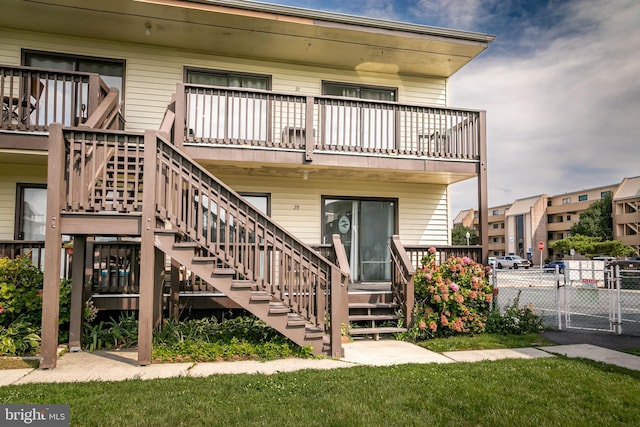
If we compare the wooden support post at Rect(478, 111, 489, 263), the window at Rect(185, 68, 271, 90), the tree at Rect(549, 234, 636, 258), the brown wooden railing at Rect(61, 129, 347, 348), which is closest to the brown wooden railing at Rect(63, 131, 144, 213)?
the brown wooden railing at Rect(61, 129, 347, 348)

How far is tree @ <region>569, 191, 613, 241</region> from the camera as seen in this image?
52.8 meters

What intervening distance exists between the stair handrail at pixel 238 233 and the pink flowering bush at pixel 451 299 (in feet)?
6.80

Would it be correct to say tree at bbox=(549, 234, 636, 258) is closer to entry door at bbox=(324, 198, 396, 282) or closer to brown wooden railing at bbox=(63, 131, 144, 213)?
entry door at bbox=(324, 198, 396, 282)

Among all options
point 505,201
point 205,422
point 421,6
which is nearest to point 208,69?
point 421,6

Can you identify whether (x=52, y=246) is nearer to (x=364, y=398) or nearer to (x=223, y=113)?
(x=364, y=398)

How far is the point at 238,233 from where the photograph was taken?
6.34m

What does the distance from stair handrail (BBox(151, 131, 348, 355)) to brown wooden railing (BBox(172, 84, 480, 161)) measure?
6.24 feet

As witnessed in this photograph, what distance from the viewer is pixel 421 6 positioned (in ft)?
43.3

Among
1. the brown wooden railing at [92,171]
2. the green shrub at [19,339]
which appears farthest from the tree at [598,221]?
the green shrub at [19,339]

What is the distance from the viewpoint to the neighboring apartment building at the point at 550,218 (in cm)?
5144

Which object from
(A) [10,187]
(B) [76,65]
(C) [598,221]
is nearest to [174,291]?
(A) [10,187]

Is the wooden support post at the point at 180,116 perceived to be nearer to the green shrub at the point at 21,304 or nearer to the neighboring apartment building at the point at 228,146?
the neighboring apartment building at the point at 228,146

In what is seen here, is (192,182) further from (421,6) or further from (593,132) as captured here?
(593,132)

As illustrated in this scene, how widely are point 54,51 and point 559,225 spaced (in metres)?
72.5
